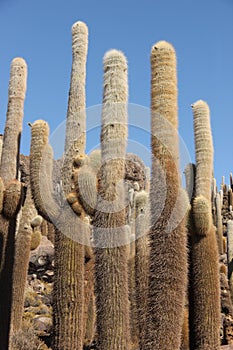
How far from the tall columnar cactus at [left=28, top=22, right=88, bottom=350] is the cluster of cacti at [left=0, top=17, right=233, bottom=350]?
0.05 ft

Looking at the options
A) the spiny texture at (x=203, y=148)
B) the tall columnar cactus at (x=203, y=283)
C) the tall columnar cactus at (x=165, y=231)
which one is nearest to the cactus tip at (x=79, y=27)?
the spiny texture at (x=203, y=148)

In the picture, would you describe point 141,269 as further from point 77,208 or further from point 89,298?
point 77,208

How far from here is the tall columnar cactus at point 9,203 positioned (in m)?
7.55

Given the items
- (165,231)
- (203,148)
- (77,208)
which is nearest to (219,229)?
(203,148)

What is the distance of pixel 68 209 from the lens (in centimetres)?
687

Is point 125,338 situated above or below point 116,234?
below

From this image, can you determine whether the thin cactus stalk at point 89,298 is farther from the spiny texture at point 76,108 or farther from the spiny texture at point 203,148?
the spiny texture at point 203,148

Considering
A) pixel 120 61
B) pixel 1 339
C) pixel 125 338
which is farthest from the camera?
pixel 1 339

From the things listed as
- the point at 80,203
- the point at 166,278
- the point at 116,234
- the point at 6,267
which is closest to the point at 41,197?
the point at 80,203

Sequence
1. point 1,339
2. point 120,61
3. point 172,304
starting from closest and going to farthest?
point 172,304
point 120,61
point 1,339

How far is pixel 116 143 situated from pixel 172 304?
2247mm

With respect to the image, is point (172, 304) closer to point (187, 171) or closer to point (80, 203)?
point (80, 203)

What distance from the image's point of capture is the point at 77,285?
653cm

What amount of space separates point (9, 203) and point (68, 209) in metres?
1.32
